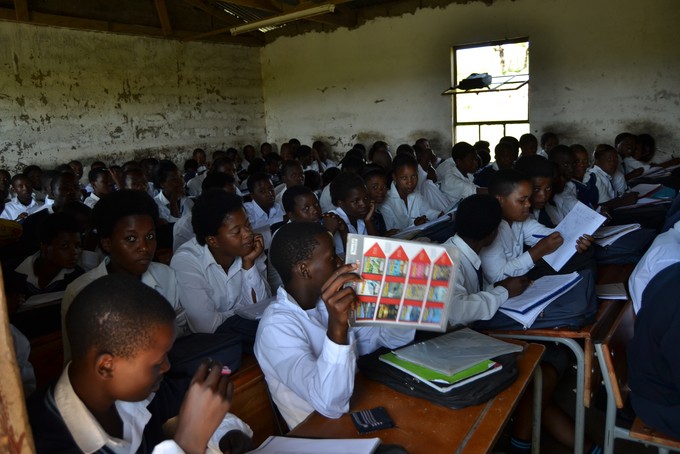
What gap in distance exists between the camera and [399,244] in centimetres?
126

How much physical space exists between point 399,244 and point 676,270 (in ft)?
2.89

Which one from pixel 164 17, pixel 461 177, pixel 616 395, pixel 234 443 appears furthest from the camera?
pixel 164 17

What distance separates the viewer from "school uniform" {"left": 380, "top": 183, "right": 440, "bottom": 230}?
4.14 meters

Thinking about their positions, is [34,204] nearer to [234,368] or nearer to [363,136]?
[234,368]

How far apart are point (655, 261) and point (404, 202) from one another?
2436 mm

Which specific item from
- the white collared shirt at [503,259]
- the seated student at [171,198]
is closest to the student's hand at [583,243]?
the white collared shirt at [503,259]

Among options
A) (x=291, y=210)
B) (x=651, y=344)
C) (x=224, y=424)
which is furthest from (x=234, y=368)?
(x=291, y=210)

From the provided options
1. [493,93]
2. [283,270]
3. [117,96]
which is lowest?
[283,270]

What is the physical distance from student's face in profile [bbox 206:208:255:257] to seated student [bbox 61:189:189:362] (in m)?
0.23

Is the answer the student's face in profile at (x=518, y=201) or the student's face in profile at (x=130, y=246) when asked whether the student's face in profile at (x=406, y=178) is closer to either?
the student's face in profile at (x=518, y=201)

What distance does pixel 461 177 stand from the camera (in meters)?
5.25

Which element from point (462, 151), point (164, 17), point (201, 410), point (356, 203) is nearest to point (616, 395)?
point (201, 410)

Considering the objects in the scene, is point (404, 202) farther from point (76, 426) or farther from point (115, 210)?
point (76, 426)

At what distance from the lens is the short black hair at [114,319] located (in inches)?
40.2
